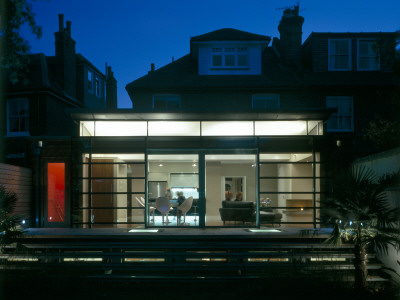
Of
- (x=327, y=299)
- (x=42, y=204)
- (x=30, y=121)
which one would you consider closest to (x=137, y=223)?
(x=42, y=204)

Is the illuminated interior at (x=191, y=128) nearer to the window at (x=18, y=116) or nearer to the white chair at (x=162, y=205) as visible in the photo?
the white chair at (x=162, y=205)

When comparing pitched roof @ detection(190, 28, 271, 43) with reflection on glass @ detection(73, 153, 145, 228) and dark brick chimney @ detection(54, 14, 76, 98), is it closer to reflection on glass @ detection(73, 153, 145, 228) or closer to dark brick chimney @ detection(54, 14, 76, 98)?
dark brick chimney @ detection(54, 14, 76, 98)

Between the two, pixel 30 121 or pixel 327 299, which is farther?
pixel 30 121

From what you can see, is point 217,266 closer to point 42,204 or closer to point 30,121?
point 42,204

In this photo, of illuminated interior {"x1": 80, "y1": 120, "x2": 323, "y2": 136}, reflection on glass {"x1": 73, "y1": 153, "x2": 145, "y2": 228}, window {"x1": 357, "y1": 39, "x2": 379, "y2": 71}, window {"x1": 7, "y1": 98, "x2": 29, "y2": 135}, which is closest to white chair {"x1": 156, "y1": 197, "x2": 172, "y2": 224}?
reflection on glass {"x1": 73, "y1": 153, "x2": 145, "y2": 228}

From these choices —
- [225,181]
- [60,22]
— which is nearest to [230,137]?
[225,181]

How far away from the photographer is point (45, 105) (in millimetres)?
17750

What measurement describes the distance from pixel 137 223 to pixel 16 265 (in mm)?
3955

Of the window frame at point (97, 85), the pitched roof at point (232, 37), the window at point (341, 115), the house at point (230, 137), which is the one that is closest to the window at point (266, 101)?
the house at point (230, 137)

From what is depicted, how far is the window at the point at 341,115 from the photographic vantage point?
17.6 m

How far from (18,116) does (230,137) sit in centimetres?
1075

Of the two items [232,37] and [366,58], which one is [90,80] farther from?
[366,58]

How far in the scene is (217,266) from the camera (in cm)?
851

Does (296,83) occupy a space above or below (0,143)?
above
